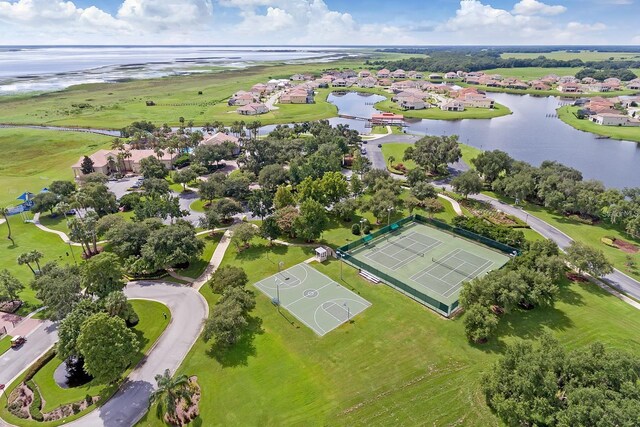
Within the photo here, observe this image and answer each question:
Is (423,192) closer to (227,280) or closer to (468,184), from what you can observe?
(468,184)

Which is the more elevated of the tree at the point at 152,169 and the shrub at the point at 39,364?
the tree at the point at 152,169

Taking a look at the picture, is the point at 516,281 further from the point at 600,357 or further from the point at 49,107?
the point at 49,107

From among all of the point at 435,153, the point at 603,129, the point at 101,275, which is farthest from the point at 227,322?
the point at 603,129

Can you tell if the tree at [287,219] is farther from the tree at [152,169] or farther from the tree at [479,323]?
the tree at [152,169]

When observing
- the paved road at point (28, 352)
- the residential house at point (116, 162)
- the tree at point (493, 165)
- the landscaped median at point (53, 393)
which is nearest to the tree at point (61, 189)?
the residential house at point (116, 162)

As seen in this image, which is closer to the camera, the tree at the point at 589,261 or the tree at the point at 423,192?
the tree at the point at 589,261

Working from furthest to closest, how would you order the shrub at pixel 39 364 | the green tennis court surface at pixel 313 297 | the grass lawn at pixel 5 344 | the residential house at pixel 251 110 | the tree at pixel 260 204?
the residential house at pixel 251 110 → the tree at pixel 260 204 → the green tennis court surface at pixel 313 297 → the grass lawn at pixel 5 344 → the shrub at pixel 39 364

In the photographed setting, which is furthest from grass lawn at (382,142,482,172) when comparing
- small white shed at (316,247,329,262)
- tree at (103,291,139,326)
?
tree at (103,291,139,326)

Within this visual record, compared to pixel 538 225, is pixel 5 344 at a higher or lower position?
lower
